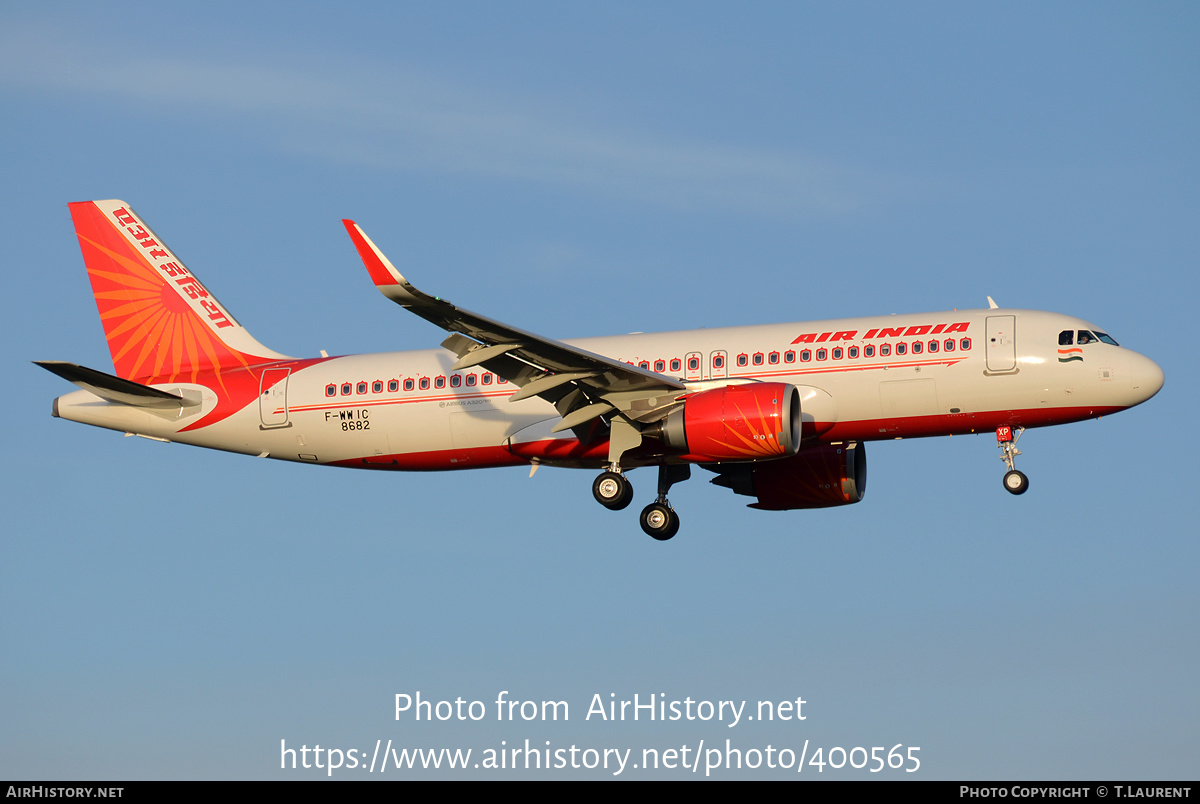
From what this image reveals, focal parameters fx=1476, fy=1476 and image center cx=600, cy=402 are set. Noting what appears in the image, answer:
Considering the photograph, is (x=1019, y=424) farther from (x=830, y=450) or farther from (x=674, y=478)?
(x=674, y=478)

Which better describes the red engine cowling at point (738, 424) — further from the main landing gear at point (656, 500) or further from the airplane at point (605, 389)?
the main landing gear at point (656, 500)

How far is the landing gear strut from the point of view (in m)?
41.1

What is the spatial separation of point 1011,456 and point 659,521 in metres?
9.62

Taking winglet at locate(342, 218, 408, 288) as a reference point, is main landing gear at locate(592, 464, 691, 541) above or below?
below

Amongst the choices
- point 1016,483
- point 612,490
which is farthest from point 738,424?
point 1016,483

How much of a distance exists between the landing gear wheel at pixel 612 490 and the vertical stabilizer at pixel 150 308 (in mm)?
11556

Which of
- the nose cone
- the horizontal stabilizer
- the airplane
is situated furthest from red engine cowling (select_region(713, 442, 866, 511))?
the horizontal stabilizer

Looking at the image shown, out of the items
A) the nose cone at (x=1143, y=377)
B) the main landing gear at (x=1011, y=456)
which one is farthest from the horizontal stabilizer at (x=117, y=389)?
the nose cone at (x=1143, y=377)

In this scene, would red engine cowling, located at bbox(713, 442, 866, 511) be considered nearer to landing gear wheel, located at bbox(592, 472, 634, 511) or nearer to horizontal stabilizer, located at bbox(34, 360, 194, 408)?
landing gear wheel, located at bbox(592, 472, 634, 511)

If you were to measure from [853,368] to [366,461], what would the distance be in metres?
14.2

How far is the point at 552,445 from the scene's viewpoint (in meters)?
40.4

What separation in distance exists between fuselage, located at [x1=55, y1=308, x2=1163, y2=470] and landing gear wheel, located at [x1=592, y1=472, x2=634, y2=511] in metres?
0.79

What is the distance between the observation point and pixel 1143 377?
3762 centimetres

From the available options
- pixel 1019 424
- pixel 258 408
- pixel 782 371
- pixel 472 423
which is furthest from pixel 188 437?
pixel 1019 424
